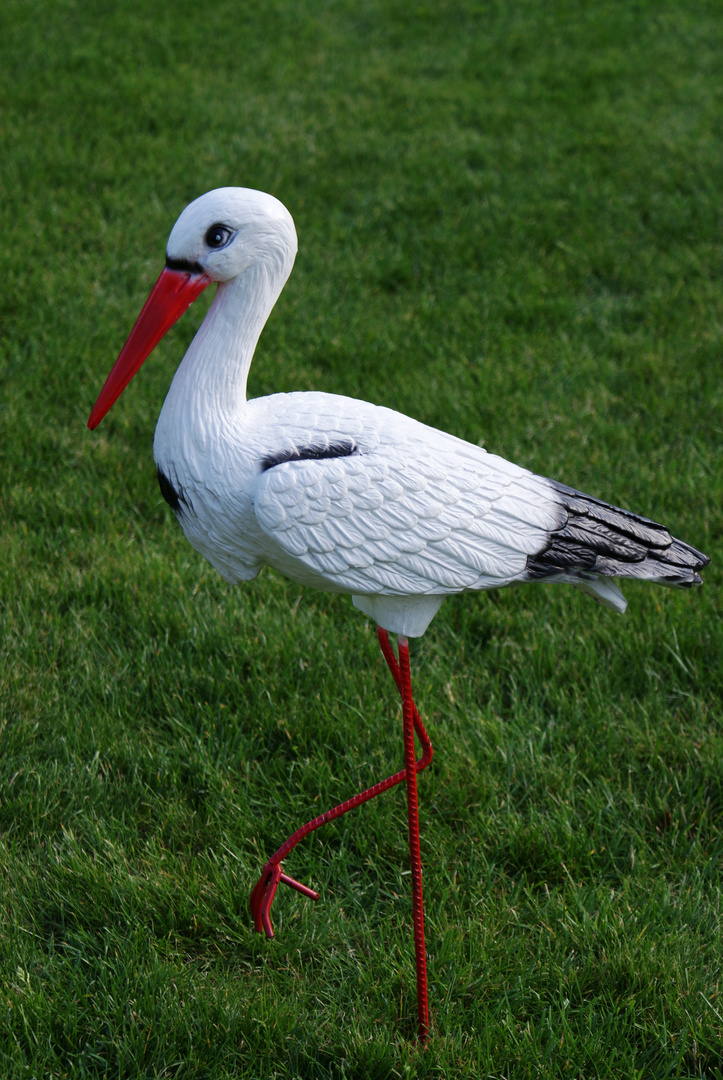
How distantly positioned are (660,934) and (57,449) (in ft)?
9.05

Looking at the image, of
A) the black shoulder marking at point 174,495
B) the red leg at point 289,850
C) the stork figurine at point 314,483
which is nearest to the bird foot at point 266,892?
the red leg at point 289,850

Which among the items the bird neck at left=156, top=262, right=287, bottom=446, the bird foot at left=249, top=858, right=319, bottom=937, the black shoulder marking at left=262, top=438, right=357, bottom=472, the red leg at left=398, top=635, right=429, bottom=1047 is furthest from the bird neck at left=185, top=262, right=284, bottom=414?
the bird foot at left=249, top=858, right=319, bottom=937

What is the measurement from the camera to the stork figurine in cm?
182

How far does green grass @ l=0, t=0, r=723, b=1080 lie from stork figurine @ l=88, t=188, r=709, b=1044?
2.50 ft

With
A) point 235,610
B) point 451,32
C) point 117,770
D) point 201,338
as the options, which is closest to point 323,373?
point 235,610

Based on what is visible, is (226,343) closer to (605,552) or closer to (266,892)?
(605,552)

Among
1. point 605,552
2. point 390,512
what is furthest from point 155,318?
point 605,552

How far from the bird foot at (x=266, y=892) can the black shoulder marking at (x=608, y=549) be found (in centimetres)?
94

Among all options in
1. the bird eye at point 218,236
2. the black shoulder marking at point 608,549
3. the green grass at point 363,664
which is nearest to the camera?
the bird eye at point 218,236

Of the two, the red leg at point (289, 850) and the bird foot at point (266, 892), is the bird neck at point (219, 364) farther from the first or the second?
the bird foot at point (266, 892)

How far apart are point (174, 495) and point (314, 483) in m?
0.30

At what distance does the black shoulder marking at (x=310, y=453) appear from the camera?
1.86 m

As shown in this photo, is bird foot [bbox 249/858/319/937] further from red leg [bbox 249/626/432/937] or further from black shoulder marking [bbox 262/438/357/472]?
Answer: black shoulder marking [bbox 262/438/357/472]

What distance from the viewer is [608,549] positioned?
2.01 meters
